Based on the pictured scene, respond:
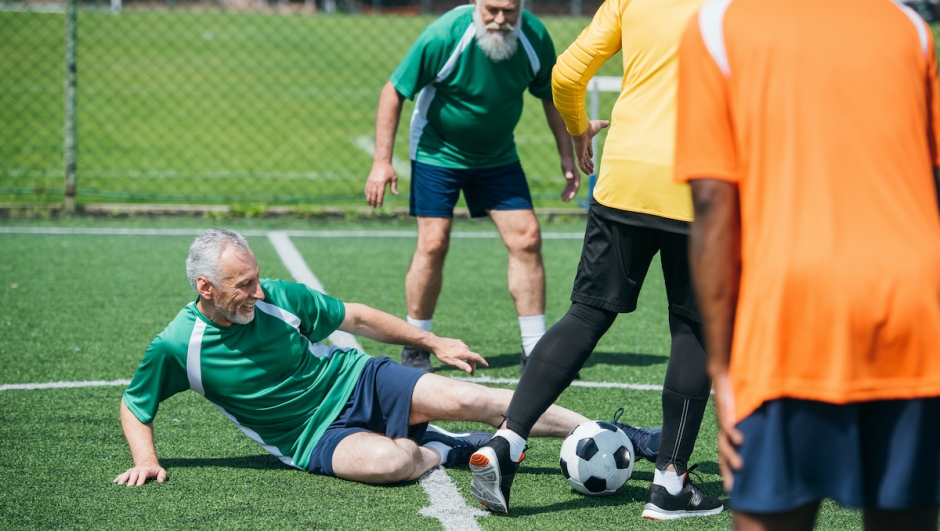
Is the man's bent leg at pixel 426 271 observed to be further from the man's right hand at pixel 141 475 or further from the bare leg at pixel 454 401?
the man's right hand at pixel 141 475

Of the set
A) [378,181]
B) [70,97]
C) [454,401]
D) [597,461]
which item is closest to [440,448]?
[454,401]

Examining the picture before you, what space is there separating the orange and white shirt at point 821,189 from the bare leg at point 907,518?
0.22 meters

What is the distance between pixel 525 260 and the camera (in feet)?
16.9

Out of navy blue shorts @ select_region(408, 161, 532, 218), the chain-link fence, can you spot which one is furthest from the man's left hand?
the chain-link fence

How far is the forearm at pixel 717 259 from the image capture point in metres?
1.79

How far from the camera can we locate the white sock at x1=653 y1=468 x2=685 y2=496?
3.32 meters

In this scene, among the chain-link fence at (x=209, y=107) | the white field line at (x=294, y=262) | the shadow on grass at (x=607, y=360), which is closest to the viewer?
the shadow on grass at (x=607, y=360)

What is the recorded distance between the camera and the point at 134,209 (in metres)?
9.20

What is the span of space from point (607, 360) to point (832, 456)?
3.57 meters

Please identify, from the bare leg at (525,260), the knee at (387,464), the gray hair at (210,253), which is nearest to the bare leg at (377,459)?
the knee at (387,464)

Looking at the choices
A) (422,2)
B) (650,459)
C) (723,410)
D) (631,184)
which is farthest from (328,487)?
(422,2)

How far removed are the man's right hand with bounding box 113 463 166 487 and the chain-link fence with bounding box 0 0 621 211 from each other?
6150mm

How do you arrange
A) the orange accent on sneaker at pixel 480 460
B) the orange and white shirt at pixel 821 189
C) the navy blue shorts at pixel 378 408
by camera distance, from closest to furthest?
the orange and white shirt at pixel 821 189 < the orange accent on sneaker at pixel 480 460 < the navy blue shorts at pixel 378 408

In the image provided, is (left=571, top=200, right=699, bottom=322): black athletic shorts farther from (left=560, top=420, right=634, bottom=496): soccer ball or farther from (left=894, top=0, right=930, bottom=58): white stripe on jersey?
(left=894, top=0, right=930, bottom=58): white stripe on jersey
